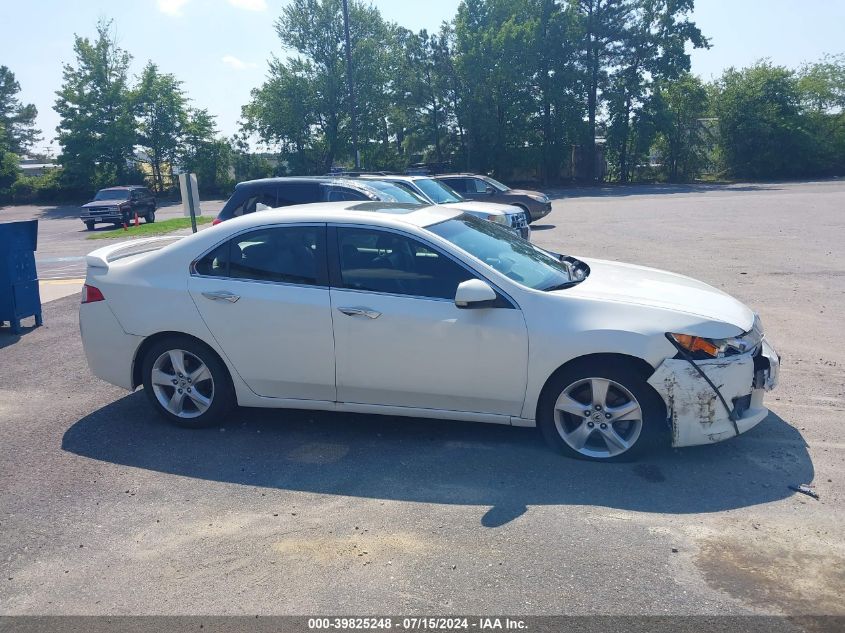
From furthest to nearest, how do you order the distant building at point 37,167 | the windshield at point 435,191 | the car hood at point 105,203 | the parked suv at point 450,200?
the distant building at point 37,167
the car hood at point 105,203
the windshield at point 435,191
the parked suv at point 450,200

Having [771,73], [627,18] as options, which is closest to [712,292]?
[627,18]

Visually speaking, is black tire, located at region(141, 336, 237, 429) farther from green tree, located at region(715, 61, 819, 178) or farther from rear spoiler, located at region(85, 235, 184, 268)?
green tree, located at region(715, 61, 819, 178)

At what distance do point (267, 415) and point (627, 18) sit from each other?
49.1m

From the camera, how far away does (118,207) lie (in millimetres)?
30578

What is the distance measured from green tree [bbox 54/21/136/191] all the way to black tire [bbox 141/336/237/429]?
4775 centimetres

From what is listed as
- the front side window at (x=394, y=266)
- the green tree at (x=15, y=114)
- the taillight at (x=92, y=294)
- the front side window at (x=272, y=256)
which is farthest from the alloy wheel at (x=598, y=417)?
the green tree at (x=15, y=114)

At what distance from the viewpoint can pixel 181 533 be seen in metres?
4.18

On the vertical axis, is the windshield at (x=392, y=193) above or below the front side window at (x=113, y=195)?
below

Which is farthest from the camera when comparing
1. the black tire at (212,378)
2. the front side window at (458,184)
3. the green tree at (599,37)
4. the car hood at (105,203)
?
the green tree at (599,37)

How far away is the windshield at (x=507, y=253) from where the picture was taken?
17.3ft

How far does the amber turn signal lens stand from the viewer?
15.2 ft

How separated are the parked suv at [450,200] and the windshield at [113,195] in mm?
19696

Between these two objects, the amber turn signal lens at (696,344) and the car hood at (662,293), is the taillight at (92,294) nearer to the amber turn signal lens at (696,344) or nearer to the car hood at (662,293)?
the car hood at (662,293)

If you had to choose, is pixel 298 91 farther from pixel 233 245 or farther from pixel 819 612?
pixel 819 612
